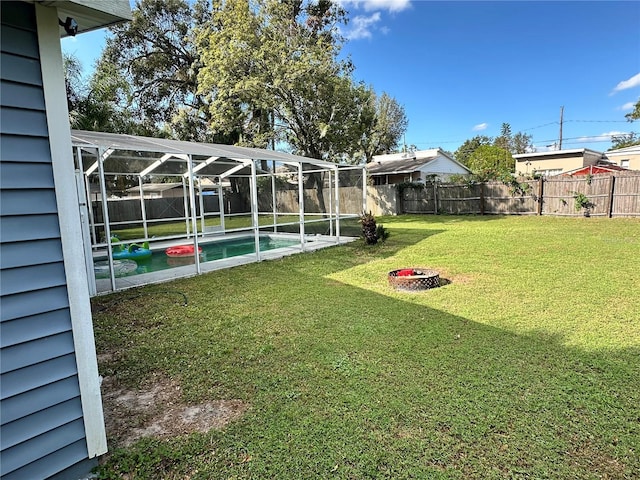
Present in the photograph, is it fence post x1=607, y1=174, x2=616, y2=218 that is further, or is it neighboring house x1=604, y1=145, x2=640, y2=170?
neighboring house x1=604, y1=145, x2=640, y2=170

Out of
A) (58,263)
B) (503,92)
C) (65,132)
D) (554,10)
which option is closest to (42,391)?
(58,263)

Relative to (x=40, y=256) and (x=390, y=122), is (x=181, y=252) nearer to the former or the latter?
(x=40, y=256)

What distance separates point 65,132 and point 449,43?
21.7 meters

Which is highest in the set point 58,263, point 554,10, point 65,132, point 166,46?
point 166,46

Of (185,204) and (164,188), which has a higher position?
(164,188)

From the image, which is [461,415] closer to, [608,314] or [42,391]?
[42,391]

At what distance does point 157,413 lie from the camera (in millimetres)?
2473

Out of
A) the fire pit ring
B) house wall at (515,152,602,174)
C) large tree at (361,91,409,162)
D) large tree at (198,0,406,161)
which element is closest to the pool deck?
the fire pit ring

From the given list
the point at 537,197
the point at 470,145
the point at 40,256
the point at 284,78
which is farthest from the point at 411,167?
the point at 470,145

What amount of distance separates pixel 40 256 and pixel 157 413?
1.40 m

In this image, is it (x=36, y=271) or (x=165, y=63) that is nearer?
(x=36, y=271)

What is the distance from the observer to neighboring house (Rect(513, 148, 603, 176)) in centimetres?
2238

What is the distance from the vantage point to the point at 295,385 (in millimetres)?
2740

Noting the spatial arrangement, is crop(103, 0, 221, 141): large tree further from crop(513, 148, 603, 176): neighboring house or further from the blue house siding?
crop(513, 148, 603, 176): neighboring house
